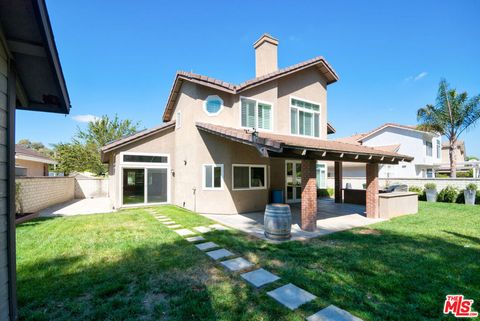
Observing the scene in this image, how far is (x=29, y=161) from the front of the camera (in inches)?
744

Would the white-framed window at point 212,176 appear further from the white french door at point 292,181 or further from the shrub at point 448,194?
the shrub at point 448,194

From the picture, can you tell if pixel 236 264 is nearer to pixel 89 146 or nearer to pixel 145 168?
pixel 145 168

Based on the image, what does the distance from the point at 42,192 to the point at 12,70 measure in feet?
44.3

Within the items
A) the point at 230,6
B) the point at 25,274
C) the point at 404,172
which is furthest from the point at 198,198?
the point at 404,172

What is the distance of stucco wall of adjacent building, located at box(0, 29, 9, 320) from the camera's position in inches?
101

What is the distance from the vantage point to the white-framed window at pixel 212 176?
1124cm

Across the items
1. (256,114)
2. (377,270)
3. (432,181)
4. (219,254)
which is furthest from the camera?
(432,181)

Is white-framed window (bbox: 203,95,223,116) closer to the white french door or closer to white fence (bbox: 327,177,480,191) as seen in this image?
the white french door

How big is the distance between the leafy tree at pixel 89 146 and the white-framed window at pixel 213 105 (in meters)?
23.6

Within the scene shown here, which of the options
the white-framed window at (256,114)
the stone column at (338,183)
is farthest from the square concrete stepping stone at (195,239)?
the stone column at (338,183)

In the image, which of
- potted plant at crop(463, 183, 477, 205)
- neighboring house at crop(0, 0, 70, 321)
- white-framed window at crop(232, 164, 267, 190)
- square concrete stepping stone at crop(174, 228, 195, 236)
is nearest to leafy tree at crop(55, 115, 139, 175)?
white-framed window at crop(232, 164, 267, 190)

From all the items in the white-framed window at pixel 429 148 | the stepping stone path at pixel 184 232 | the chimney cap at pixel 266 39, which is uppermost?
the chimney cap at pixel 266 39

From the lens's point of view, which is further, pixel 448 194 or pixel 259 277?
pixel 448 194

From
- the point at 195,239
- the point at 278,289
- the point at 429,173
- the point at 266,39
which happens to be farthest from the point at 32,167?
the point at 429,173
